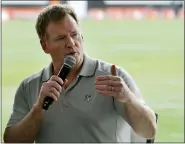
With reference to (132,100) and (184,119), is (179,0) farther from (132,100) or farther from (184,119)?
(132,100)

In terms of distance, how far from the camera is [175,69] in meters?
4.17

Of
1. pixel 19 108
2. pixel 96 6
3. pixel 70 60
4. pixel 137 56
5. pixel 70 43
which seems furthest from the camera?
pixel 137 56

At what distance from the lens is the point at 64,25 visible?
6.47 ft

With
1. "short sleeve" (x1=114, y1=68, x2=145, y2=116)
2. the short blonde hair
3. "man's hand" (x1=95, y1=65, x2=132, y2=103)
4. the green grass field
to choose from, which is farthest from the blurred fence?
"man's hand" (x1=95, y1=65, x2=132, y2=103)

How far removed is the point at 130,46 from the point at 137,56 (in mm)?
134

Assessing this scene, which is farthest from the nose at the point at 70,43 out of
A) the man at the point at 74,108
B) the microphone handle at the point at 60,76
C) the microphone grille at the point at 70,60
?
the microphone handle at the point at 60,76

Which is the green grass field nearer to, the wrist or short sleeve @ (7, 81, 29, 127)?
short sleeve @ (7, 81, 29, 127)

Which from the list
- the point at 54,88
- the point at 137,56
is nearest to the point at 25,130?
the point at 54,88

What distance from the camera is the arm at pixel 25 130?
6.31 ft

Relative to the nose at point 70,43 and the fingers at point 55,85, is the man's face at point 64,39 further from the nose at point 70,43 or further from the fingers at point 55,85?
the fingers at point 55,85

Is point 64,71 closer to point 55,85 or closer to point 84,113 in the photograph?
point 55,85

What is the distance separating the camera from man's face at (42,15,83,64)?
193 cm

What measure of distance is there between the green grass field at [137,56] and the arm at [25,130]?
1034 millimetres

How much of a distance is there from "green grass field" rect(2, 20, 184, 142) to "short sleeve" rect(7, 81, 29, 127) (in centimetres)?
97
